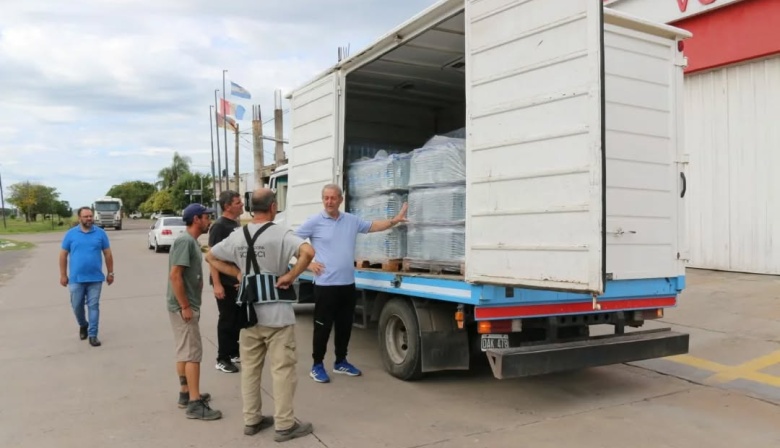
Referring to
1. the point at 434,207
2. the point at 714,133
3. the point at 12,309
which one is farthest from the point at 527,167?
the point at 12,309

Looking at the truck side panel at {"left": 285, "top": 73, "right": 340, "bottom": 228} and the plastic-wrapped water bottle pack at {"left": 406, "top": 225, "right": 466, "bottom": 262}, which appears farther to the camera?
the truck side panel at {"left": 285, "top": 73, "right": 340, "bottom": 228}

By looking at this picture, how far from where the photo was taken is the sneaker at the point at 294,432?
4.14 meters

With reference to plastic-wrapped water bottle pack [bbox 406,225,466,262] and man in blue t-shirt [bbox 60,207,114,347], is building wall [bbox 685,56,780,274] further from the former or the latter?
man in blue t-shirt [bbox 60,207,114,347]

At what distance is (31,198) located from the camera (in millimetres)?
75438

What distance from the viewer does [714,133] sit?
36.3 feet

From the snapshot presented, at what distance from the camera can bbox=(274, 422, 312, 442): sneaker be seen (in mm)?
4137

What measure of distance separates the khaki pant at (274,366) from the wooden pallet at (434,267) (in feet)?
4.85

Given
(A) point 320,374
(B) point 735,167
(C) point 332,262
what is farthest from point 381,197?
(B) point 735,167

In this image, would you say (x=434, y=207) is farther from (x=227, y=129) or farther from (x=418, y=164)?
(x=227, y=129)

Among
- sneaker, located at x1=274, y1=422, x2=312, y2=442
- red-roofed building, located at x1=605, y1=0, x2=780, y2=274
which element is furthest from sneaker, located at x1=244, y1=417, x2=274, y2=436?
red-roofed building, located at x1=605, y1=0, x2=780, y2=274

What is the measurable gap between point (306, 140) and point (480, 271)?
343cm

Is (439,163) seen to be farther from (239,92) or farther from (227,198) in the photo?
(239,92)

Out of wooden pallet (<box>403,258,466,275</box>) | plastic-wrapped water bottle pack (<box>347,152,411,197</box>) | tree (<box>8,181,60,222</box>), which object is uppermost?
tree (<box>8,181,60,222</box>)

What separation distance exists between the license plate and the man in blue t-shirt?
4.91 m
